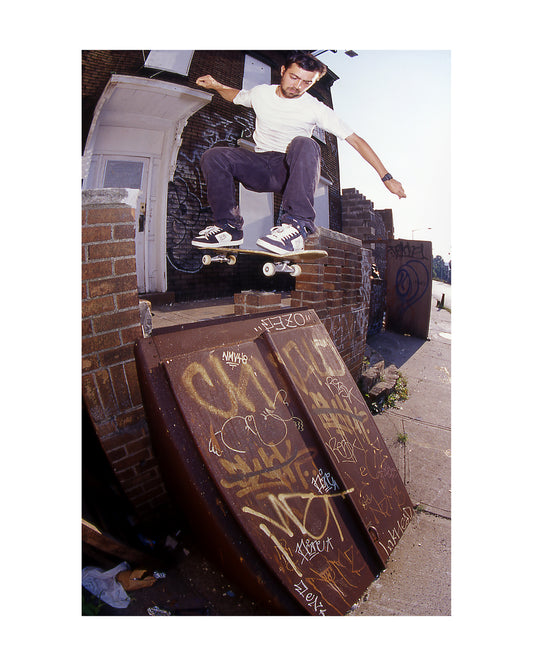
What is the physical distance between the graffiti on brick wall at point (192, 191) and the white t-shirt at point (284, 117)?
145 cm

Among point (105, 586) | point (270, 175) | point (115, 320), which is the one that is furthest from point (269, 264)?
point (105, 586)

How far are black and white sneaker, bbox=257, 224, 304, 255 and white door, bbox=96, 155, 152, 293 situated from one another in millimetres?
1106

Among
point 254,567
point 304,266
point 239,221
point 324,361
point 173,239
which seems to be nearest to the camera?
point 254,567

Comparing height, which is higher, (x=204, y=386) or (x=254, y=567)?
(x=204, y=386)

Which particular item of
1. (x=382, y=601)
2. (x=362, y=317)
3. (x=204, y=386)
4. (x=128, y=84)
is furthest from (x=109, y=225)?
(x=362, y=317)

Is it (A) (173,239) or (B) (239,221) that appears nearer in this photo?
(B) (239,221)

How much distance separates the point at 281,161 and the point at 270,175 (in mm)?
127

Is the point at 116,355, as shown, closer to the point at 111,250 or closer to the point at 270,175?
the point at 111,250

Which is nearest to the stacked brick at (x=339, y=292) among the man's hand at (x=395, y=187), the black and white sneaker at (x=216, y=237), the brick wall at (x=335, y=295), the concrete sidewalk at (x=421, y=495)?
the brick wall at (x=335, y=295)

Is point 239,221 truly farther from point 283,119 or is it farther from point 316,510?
point 316,510

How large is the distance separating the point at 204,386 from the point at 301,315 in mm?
1017

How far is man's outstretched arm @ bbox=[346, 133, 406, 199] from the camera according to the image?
7.80 feet

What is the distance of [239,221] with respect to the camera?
2.44 m

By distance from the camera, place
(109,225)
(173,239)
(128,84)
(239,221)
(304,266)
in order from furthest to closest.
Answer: (173,239) → (304,266) → (128,84) → (239,221) → (109,225)
